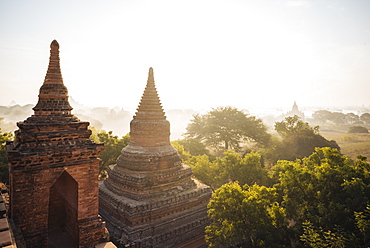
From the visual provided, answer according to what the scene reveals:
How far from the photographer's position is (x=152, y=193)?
15992 millimetres

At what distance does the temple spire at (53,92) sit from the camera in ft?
28.3

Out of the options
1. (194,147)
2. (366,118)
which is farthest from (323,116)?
(194,147)

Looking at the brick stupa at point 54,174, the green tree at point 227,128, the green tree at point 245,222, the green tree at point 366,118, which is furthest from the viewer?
the green tree at point 366,118

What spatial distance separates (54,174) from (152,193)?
30.5 ft

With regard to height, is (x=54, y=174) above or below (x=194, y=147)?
above

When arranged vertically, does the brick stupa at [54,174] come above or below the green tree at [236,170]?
above

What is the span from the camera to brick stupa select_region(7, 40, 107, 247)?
701cm

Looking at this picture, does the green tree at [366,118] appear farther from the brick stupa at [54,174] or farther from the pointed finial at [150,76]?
the brick stupa at [54,174]

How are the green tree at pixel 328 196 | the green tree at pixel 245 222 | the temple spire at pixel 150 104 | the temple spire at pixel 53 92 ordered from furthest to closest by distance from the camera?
the temple spire at pixel 150 104
the green tree at pixel 245 222
the green tree at pixel 328 196
the temple spire at pixel 53 92

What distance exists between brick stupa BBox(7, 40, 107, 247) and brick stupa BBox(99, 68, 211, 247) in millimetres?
6172

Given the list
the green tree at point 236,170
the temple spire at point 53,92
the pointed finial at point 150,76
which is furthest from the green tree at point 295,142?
the temple spire at point 53,92

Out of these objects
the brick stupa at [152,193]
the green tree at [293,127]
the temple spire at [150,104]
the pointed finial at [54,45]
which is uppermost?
the pointed finial at [54,45]

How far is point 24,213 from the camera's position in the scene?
701 cm

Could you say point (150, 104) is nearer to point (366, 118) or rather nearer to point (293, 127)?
point (293, 127)
